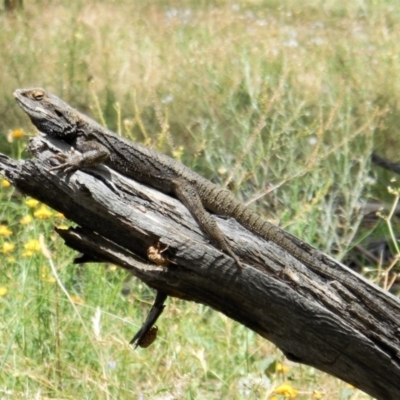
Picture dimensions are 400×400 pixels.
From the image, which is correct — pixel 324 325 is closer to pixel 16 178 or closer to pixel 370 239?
pixel 16 178

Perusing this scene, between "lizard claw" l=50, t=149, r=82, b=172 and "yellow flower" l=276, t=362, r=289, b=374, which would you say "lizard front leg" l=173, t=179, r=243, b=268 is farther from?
"yellow flower" l=276, t=362, r=289, b=374

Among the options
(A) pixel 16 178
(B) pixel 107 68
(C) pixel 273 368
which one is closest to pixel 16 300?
(C) pixel 273 368

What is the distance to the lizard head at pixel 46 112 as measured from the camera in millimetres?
3340

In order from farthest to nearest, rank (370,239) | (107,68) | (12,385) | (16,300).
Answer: (107,68), (370,239), (16,300), (12,385)

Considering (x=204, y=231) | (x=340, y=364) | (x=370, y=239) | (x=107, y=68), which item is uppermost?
(x=204, y=231)

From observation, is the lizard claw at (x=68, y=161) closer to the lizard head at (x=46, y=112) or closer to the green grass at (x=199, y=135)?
the lizard head at (x=46, y=112)

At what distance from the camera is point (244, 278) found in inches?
108

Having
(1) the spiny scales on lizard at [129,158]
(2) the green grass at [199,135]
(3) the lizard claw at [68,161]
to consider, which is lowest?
(2) the green grass at [199,135]

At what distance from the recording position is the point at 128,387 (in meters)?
4.05

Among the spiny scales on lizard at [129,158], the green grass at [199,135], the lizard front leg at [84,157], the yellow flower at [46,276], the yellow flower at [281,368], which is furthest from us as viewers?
the yellow flower at [46,276]

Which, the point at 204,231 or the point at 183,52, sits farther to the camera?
the point at 183,52

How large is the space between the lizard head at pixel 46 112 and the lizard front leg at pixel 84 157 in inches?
4.7

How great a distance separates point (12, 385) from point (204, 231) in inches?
59.7

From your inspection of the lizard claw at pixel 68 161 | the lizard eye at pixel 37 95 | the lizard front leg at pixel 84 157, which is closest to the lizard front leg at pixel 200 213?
the lizard front leg at pixel 84 157
